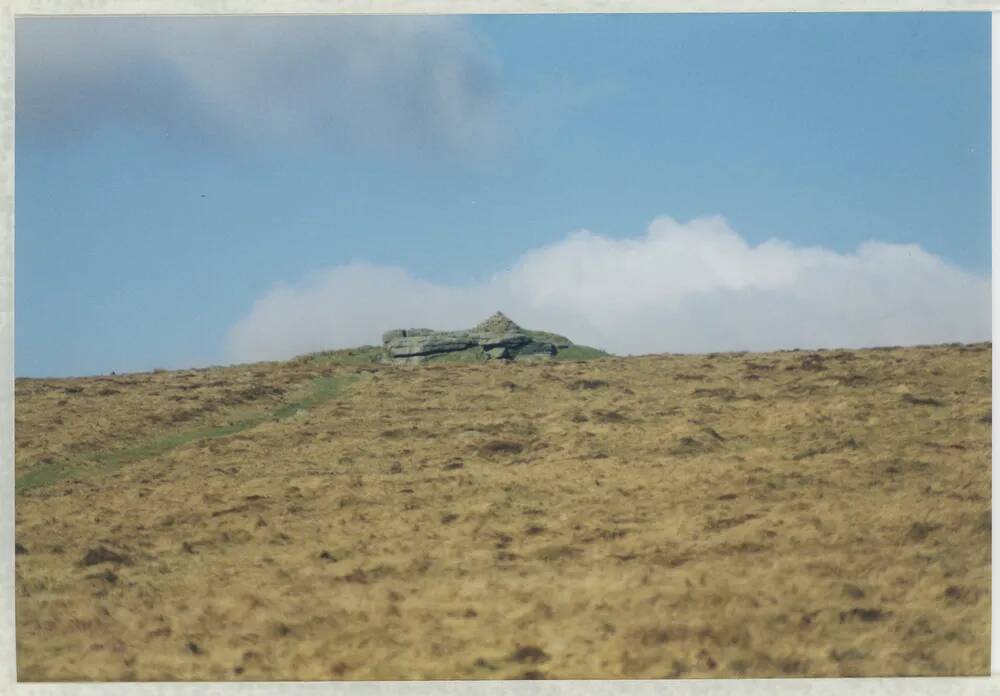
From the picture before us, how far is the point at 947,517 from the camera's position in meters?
19.4

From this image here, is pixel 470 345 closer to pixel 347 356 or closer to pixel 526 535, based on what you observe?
pixel 347 356

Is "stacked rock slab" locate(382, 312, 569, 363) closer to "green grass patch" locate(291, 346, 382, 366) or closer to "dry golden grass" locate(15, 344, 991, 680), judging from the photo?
"green grass patch" locate(291, 346, 382, 366)

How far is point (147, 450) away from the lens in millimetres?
28344

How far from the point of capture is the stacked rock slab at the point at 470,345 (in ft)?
158

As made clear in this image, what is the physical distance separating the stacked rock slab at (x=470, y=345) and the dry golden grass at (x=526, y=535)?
1563cm

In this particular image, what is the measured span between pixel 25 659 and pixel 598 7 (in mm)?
14982

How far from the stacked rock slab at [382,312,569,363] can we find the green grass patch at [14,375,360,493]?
11000mm

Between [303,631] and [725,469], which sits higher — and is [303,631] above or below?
below

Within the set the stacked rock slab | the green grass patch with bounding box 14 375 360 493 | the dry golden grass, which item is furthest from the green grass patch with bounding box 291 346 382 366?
the dry golden grass

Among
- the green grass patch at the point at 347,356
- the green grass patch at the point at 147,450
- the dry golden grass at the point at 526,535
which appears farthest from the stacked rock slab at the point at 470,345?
the dry golden grass at the point at 526,535

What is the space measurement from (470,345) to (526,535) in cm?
2949

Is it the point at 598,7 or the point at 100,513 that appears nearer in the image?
the point at 598,7

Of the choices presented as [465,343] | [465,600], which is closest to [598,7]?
[465,600]

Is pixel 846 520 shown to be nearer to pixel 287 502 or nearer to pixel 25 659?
pixel 287 502
